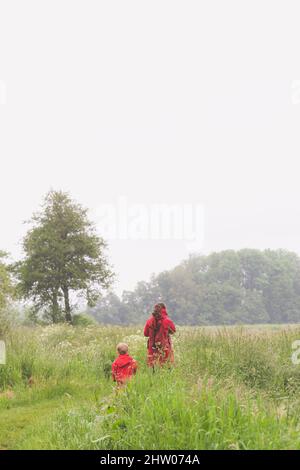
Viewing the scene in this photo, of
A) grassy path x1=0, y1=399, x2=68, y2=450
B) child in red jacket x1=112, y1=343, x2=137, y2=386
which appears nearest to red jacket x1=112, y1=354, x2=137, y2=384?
child in red jacket x1=112, y1=343, x2=137, y2=386

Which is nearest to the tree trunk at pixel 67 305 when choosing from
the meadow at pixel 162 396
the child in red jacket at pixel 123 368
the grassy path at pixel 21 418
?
the meadow at pixel 162 396

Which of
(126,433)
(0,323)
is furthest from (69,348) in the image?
(126,433)

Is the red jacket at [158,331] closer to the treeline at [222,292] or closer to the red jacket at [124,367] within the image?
the red jacket at [124,367]

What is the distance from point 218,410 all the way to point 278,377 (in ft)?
15.8

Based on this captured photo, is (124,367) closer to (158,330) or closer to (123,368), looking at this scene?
(123,368)

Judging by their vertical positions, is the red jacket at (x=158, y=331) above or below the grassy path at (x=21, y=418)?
above

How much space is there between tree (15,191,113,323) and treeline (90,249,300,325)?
46266 mm

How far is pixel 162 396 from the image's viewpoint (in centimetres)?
530

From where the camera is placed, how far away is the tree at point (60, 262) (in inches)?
1190

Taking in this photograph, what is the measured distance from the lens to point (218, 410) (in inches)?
192

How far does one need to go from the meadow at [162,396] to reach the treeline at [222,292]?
213 feet

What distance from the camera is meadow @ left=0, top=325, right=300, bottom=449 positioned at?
178 inches

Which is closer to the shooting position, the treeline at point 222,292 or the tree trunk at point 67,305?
the tree trunk at point 67,305
